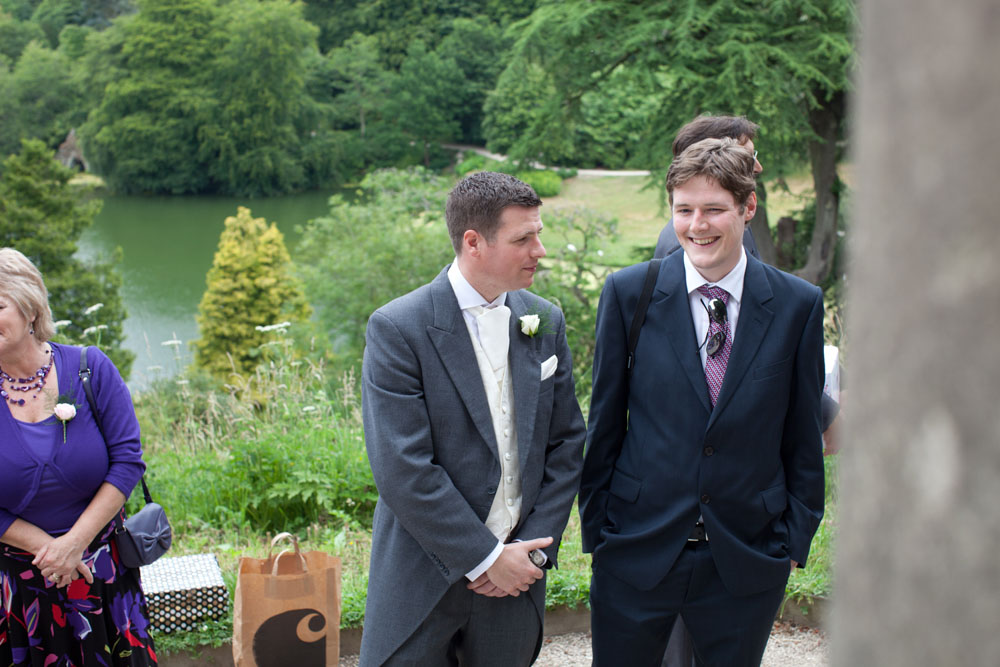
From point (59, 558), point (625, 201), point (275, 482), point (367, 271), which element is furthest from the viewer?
point (625, 201)

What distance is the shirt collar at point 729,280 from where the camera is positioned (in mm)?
2582

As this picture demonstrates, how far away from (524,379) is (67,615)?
1.69 metres

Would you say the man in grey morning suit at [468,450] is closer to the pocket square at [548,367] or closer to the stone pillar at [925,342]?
the pocket square at [548,367]

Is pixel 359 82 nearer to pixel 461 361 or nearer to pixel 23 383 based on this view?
pixel 23 383

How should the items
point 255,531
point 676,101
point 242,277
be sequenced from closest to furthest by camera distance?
point 255,531 → point 676,101 → point 242,277

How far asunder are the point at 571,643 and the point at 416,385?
1.94 metres

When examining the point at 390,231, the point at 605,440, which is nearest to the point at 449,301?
the point at 605,440

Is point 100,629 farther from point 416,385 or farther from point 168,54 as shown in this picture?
point 168,54

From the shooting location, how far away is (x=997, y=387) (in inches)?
20.1

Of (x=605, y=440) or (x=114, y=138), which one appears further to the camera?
(x=114, y=138)

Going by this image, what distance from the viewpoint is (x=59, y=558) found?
2846 mm

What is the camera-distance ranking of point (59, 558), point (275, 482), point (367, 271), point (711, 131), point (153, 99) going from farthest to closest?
point (153, 99), point (367, 271), point (275, 482), point (711, 131), point (59, 558)

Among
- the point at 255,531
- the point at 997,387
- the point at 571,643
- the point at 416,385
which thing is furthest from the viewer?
the point at 255,531

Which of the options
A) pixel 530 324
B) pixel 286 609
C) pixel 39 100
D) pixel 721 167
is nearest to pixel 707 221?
pixel 721 167
